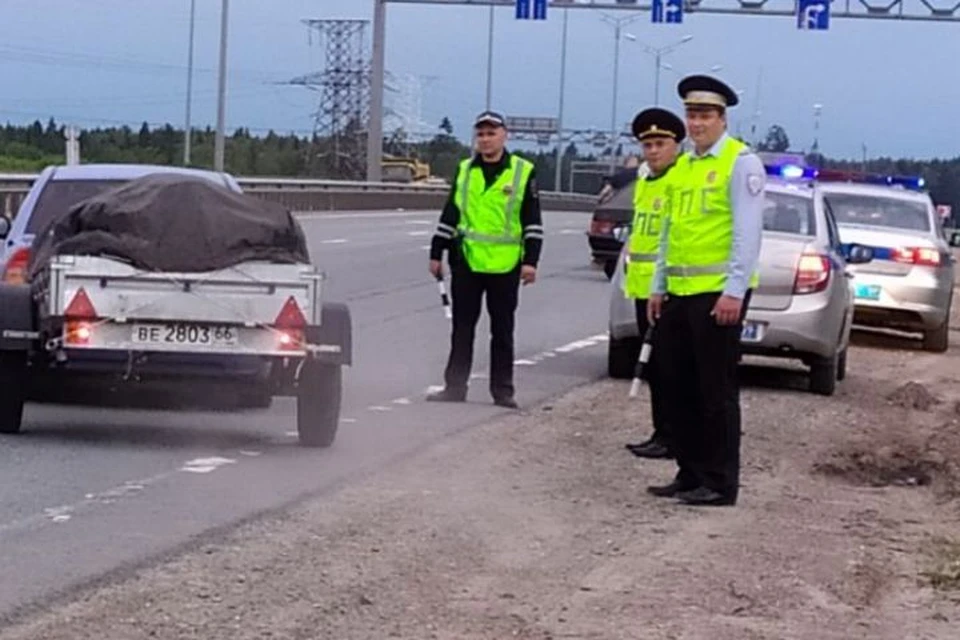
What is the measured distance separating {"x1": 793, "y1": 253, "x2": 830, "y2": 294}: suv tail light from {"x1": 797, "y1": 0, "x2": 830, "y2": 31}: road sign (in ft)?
139

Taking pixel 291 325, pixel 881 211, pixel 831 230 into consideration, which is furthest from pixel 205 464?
pixel 881 211

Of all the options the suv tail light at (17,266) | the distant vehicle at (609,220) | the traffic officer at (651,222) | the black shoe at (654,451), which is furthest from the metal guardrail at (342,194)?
the black shoe at (654,451)

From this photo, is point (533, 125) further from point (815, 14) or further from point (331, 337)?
point (331, 337)

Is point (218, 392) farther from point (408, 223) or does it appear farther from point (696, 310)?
point (408, 223)

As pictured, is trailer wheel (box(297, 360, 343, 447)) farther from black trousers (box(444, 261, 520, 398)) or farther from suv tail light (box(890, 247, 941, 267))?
suv tail light (box(890, 247, 941, 267))

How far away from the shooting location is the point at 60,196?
47.1 feet

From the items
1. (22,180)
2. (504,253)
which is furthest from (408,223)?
(504,253)

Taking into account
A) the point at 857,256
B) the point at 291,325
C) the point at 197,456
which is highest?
the point at 857,256

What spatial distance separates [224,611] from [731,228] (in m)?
3.62

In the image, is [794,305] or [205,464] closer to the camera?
[205,464]

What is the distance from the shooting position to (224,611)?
25.1ft

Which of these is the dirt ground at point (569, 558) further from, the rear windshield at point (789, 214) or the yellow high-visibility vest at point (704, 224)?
the rear windshield at point (789, 214)

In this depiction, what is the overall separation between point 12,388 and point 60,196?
2.78 metres

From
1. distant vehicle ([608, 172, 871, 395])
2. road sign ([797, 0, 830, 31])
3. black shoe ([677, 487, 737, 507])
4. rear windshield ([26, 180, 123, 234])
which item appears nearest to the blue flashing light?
distant vehicle ([608, 172, 871, 395])
